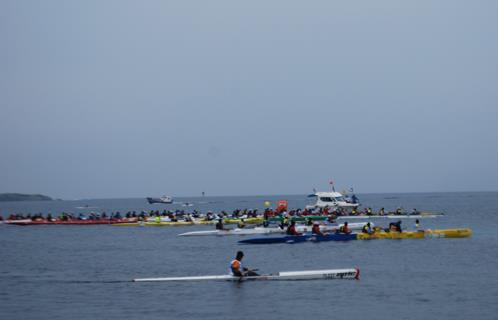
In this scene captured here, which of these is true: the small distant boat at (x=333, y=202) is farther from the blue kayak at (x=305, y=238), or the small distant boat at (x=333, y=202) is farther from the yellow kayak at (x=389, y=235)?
the blue kayak at (x=305, y=238)

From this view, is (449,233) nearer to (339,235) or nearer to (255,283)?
(339,235)

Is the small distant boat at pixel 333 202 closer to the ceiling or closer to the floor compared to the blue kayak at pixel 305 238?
closer to the ceiling

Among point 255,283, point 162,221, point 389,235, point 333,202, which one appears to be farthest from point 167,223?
point 255,283

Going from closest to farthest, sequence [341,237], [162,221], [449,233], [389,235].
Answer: [341,237] → [389,235] → [449,233] → [162,221]

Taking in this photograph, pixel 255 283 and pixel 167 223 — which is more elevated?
pixel 167 223

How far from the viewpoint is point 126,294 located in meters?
26.4

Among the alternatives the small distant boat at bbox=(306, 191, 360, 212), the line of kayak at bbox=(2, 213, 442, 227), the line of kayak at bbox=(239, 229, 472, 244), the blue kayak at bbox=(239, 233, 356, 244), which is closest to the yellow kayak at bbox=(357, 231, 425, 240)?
the line of kayak at bbox=(239, 229, 472, 244)

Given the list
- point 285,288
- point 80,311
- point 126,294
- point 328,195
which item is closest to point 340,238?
point 285,288

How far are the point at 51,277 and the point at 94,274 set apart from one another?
1.90 m

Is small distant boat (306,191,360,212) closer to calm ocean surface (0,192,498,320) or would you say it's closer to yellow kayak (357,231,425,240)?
calm ocean surface (0,192,498,320)

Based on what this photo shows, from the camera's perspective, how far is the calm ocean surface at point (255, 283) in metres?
23.0

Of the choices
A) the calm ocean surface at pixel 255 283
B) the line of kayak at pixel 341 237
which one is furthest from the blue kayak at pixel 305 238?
the calm ocean surface at pixel 255 283

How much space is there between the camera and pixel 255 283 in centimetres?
2806

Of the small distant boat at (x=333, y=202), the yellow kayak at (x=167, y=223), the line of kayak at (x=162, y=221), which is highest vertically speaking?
the small distant boat at (x=333, y=202)
